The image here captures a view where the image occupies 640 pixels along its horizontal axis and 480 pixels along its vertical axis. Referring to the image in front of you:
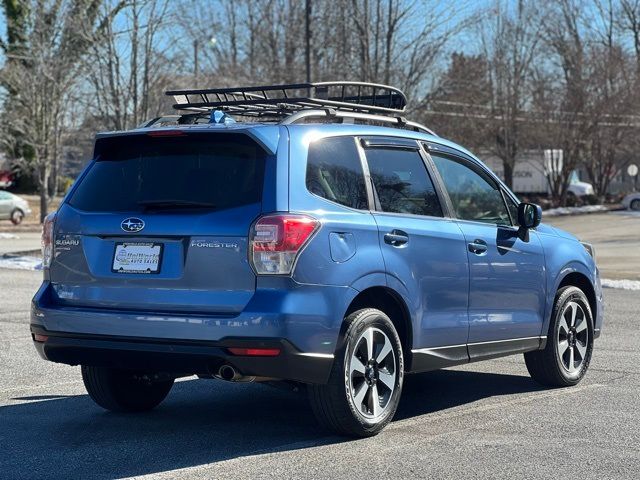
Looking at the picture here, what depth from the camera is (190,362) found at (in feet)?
19.6

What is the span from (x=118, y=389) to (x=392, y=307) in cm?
187

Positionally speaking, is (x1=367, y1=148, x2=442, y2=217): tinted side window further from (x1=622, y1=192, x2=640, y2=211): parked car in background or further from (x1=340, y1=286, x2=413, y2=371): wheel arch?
(x1=622, y1=192, x2=640, y2=211): parked car in background

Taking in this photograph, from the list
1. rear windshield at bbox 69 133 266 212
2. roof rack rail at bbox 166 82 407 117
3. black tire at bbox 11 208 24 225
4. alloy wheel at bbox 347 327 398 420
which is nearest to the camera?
rear windshield at bbox 69 133 266 212

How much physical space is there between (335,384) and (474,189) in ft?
7.43

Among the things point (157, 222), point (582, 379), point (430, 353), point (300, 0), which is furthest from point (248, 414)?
point (300, 0)

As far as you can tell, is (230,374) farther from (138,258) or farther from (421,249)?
(421,249)

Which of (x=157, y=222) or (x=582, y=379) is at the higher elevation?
(x=157, y=222)

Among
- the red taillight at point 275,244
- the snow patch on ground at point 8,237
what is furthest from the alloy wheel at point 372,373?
the snow patch on ground at point 8,237

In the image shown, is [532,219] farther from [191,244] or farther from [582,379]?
[191,244]

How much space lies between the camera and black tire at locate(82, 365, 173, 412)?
7.06 m

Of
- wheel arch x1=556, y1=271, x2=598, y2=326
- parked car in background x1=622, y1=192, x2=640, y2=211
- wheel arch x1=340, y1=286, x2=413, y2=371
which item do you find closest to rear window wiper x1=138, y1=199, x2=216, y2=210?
wheel arch x1=340, y1=286, x2=413, y2=371

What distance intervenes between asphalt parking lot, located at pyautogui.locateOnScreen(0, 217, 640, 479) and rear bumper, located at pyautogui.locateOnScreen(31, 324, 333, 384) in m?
0.45

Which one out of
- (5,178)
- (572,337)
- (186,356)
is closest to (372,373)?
(186,356)

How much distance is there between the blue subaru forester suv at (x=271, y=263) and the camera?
590 cm
